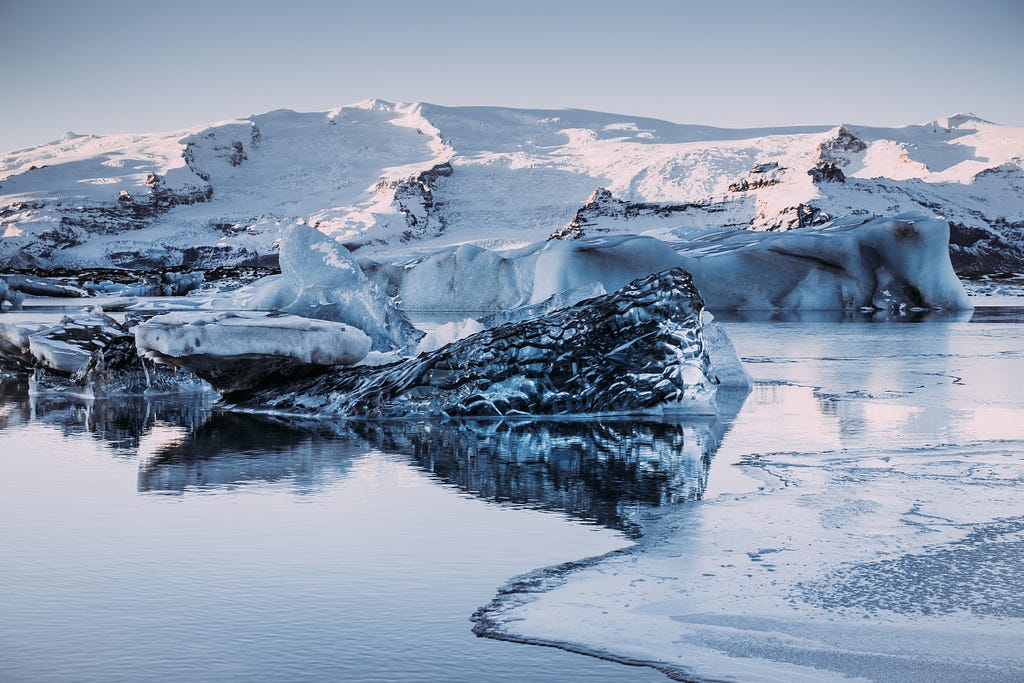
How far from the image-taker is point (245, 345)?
6363 mm

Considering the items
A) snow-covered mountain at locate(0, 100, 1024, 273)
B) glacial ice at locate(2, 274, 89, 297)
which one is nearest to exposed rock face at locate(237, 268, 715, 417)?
glacial ice at locate(2, 274, 89, 297)

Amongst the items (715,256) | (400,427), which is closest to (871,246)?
(715,256)

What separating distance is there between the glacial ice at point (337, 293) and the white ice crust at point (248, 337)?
253cm

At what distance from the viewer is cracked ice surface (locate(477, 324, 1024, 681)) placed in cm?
227

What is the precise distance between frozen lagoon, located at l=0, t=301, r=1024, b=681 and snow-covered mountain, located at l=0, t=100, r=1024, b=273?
4141cm

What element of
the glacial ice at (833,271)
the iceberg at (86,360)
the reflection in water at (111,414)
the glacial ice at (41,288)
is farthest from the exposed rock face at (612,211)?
the reflection in water at (111,414)

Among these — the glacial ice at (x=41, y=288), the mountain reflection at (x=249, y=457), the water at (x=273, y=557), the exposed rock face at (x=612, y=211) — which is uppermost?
the exposed rock face at (x=612, y=211)

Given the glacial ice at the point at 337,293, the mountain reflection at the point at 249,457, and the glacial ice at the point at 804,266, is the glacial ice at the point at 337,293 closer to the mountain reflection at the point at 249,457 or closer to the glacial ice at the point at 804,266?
the mountain reflection at the point at 249,457

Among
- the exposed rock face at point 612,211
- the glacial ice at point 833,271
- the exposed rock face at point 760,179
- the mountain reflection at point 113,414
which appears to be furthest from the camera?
the exposed rock face at point 760,179

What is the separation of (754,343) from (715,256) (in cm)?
1057

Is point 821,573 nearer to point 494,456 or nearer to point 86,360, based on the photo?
point 494,456

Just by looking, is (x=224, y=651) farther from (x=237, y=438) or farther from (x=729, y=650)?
(x=237, y=438)

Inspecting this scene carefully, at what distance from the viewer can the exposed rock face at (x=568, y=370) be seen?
6105 millimetres

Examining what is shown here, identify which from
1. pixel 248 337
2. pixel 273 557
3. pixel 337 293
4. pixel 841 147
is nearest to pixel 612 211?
pixel 337 293
